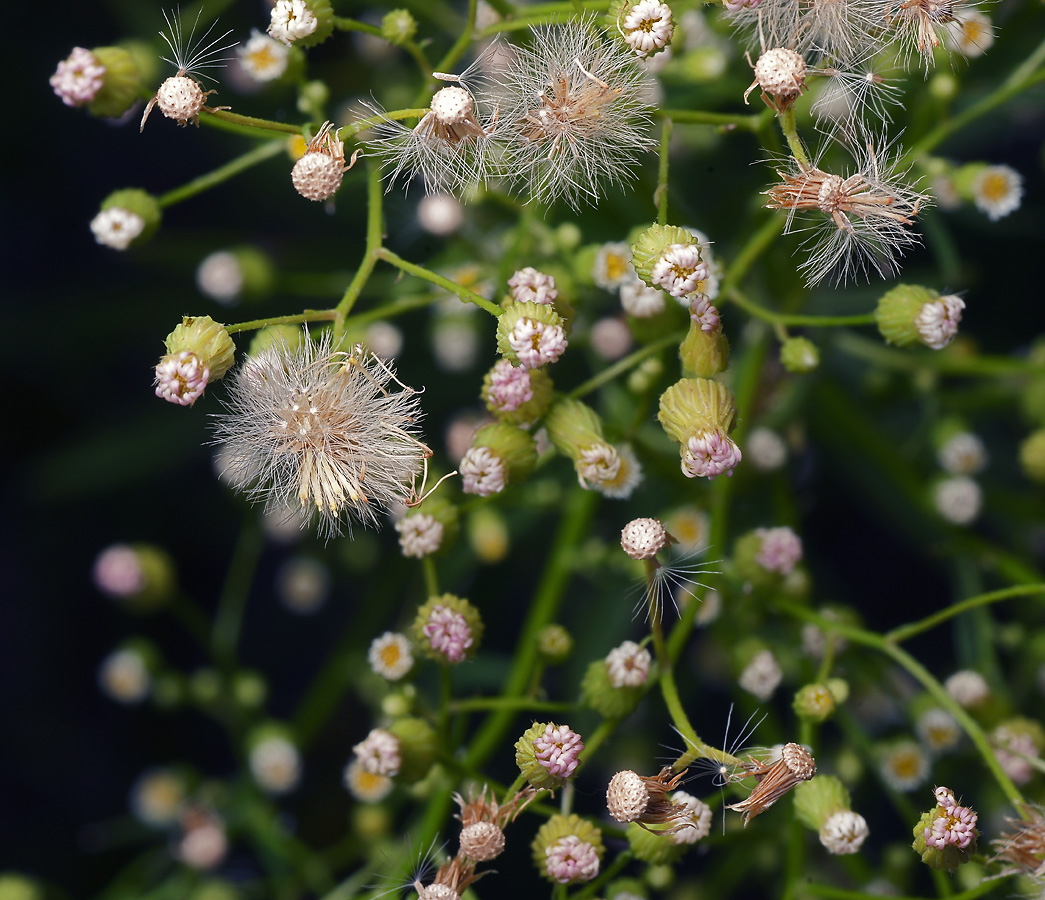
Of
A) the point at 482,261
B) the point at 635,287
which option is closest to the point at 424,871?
the point at 635,287

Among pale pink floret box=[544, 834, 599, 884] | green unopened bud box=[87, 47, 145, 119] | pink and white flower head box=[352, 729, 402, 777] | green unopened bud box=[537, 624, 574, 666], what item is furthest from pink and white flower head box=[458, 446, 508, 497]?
green unopened bud box=[87, 47, 145, 119]

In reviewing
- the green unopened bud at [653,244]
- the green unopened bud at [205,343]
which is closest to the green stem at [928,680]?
the green unopened bud at [653,244]

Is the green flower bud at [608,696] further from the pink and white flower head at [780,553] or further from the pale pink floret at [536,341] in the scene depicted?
the pale pink floret at [536,341]

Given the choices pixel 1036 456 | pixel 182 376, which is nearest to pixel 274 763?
pixel 182 376

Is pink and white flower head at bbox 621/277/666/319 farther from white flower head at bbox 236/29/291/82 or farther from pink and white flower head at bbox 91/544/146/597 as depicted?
pink and white flower head at bbox 91/544/146/597

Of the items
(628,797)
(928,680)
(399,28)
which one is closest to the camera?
(628,797)

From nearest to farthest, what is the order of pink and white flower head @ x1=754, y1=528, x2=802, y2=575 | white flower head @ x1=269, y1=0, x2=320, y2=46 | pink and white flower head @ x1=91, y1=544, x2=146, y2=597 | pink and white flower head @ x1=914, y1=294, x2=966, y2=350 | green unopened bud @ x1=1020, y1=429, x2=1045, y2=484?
white flower head @ x1=269, y1=0, x2=320, y2=46 → pink and white flower head @ x1=914, y1=294, x2=966, y2=350 → pink and white flower head @ x1=754, y1=528, x2=802, y2=575 → green unopened bud @ x1=1020, y1=429, x2=1045, y2=484 → pink and white flower head @ x1=91, y1=544, x2=146, y2=597

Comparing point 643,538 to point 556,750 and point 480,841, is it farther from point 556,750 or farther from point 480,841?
point 480,841

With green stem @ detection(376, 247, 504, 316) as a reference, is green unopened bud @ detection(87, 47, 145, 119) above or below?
above
